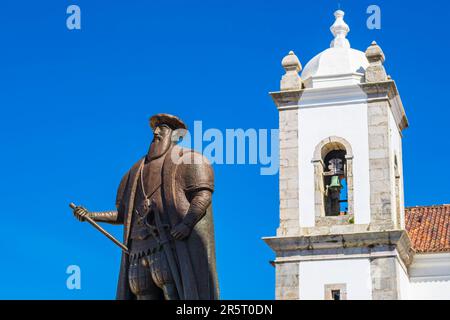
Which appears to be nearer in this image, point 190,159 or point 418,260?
point 190,159

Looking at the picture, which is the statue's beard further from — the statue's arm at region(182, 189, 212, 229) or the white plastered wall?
the white plastered wall

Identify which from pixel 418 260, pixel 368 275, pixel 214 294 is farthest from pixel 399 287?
pixel 214 294

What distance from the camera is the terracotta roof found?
30578 mm

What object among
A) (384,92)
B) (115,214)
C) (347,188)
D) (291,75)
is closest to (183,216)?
(115,214)

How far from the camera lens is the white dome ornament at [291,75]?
29.2 m

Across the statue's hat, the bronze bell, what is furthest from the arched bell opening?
the statue's hat

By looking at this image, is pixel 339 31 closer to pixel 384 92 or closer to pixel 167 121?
pixel 384 92

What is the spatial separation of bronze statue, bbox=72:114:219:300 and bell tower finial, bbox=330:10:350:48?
831 inches

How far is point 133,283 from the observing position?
8.88 meters

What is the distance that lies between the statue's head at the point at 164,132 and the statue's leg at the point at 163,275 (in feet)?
2.72

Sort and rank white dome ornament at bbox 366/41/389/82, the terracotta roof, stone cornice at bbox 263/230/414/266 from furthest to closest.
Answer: the terracotta roof, white dome ornament at bbox 366/41/389/82, stone cornice at bbox 263/230/414/266
